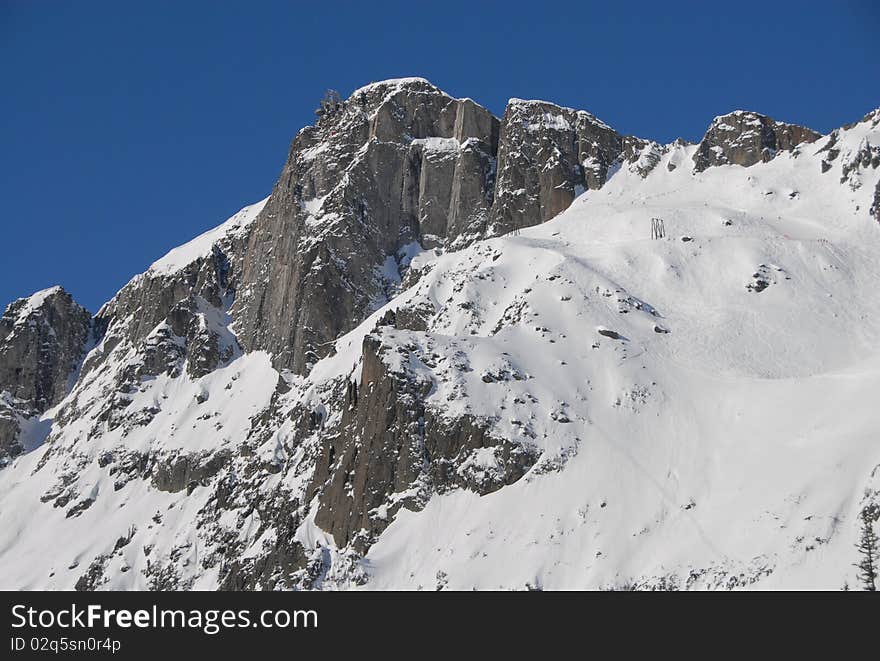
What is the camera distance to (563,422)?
448 ft

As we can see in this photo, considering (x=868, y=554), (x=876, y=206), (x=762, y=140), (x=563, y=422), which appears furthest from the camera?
(x=762, y=140)

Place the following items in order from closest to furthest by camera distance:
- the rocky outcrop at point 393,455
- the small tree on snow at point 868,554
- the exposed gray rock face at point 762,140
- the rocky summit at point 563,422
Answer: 1. the small tree on snow at point 868,554
2. the rocky summit at point 563,422
3. the rocky outcrop at point 393,455
4. the exposed gray rock face at point 762,140

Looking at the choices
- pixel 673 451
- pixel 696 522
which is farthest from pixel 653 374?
pixel 696 522

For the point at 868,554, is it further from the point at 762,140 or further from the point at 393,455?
the point at 762,140

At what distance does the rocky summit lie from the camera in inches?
4771

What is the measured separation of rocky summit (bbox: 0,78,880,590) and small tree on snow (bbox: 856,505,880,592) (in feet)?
3.40

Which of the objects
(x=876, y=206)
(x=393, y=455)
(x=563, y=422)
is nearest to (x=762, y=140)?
(x=876, y=206)

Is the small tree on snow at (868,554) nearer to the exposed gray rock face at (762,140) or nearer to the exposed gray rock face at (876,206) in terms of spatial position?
the exposed gray rock face at (876,206)


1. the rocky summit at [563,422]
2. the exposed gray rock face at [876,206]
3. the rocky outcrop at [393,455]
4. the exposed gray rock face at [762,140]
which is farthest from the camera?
the exposed gray rock face at [762,140]

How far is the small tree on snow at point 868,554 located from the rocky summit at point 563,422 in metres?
1.04

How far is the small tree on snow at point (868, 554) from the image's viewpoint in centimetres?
9919

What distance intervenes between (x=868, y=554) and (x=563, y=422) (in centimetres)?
4109

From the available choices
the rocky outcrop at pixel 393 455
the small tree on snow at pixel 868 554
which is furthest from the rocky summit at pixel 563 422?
the small tree on snow at pixel 868 554
